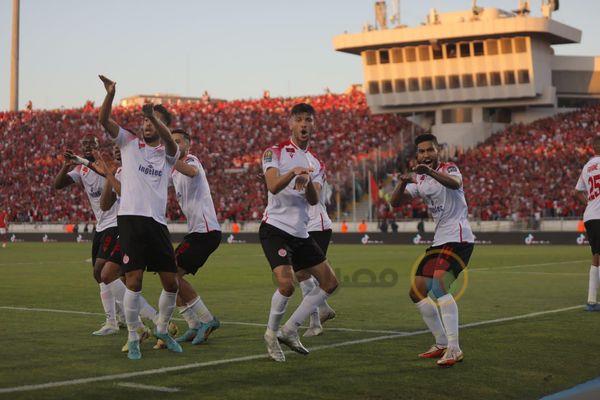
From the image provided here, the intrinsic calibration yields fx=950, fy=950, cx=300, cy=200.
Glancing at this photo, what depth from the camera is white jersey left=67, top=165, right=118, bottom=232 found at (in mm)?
11539

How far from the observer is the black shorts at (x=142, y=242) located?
29.7 feet

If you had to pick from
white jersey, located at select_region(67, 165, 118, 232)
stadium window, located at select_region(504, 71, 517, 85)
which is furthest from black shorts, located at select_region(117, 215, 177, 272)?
stadium window, located at select_region(504, 71, 517, 85)

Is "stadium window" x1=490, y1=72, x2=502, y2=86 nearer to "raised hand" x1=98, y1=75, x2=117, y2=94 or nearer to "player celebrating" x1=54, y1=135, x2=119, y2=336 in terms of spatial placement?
"player celebrating" x1=54, y1=135, x2=119, y2=336

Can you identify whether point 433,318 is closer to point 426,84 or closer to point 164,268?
point 164,268

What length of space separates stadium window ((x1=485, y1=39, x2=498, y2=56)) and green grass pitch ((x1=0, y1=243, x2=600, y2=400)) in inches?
1929

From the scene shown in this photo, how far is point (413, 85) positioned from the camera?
6869 centimetres

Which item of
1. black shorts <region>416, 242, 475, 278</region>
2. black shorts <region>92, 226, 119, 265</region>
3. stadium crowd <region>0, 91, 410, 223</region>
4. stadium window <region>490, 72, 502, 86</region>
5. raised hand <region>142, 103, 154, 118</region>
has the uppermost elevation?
stadium window <region>490, 72, 502, 86</region>

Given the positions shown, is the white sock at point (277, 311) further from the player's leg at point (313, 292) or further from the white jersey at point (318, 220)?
the white jersey at point (318, 220)

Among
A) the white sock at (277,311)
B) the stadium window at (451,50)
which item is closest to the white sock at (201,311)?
the white sock at (277,311)

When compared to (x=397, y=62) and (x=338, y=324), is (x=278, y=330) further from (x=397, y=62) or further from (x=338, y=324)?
(x=397, y=62)

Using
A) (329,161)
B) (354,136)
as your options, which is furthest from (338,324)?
(354,136)

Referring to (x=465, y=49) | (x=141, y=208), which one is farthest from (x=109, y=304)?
(x=465, y=49)

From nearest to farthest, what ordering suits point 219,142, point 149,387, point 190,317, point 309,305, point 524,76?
point 149,387 → point 309,305 → point 190,317 → point 524,76 → point 219,142

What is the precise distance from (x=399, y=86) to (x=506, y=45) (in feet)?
27.0
